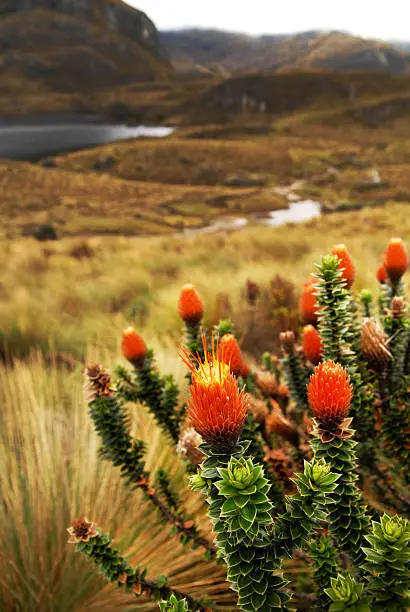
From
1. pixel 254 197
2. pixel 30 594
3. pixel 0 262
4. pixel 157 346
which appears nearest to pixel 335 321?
pixel 30 594

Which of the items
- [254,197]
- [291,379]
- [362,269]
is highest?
[291,379]

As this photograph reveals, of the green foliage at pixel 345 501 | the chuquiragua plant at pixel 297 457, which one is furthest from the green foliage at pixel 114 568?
the green foliage at pixel 345 501

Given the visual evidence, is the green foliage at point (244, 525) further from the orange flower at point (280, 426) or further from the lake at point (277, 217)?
the lake at point (277, 217)

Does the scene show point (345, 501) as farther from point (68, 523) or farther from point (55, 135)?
point (55, 135)

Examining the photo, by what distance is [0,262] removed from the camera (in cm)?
958

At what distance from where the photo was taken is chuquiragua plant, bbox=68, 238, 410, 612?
2.28ft

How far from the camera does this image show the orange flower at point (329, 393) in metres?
0.78

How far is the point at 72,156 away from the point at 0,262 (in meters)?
50.4

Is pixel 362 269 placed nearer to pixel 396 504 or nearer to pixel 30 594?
pixel 396 504

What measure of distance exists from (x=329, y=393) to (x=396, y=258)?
935mm

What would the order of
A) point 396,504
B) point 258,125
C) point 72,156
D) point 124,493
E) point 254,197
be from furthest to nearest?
point 258,125 < point 72,156 < point 254,197 < point 124,493 < point 396,504

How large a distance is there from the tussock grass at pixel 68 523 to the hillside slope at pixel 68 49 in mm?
127279

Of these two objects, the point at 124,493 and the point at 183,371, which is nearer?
the point at 124,493

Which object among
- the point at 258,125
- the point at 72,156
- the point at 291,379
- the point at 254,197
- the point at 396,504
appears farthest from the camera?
the point at 258,125
